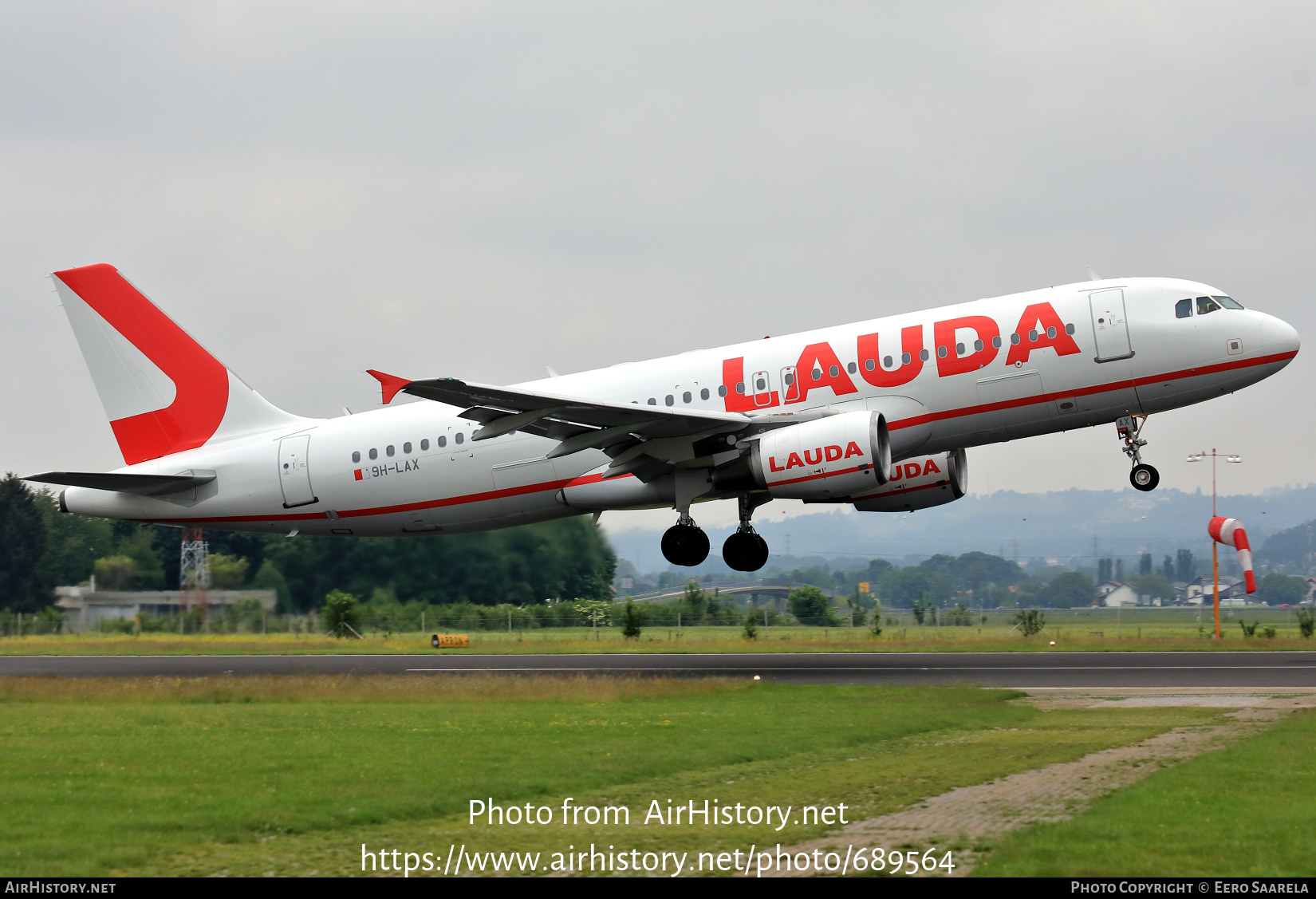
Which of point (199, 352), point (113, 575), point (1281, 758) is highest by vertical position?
point (199, 352)

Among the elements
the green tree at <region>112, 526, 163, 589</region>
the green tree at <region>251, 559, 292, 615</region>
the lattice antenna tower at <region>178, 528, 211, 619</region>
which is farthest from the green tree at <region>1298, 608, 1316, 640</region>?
the green tree at <region>112, 526, 163, 589</region>

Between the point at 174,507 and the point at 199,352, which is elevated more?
the point at 199,352

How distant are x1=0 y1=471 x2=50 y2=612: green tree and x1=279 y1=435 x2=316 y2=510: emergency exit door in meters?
23.2

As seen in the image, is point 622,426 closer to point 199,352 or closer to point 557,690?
point 557,690

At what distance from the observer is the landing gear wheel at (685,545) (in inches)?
1197

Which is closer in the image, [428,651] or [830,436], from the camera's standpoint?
[830,436]

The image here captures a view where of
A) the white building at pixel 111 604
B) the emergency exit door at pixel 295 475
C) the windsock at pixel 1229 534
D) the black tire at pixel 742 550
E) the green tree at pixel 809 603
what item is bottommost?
the green tree at pixel 809 603

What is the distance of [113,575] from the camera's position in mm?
50469

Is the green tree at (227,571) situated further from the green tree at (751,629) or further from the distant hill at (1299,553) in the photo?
the distant hill at (1299,553)

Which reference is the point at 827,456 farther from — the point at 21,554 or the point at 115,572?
the point at 21,554

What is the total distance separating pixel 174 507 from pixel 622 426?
1373cm

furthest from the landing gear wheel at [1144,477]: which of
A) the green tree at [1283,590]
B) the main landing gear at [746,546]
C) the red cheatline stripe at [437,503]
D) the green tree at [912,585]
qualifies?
the green tree at [1283,590]

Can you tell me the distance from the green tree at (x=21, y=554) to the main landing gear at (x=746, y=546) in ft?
108
